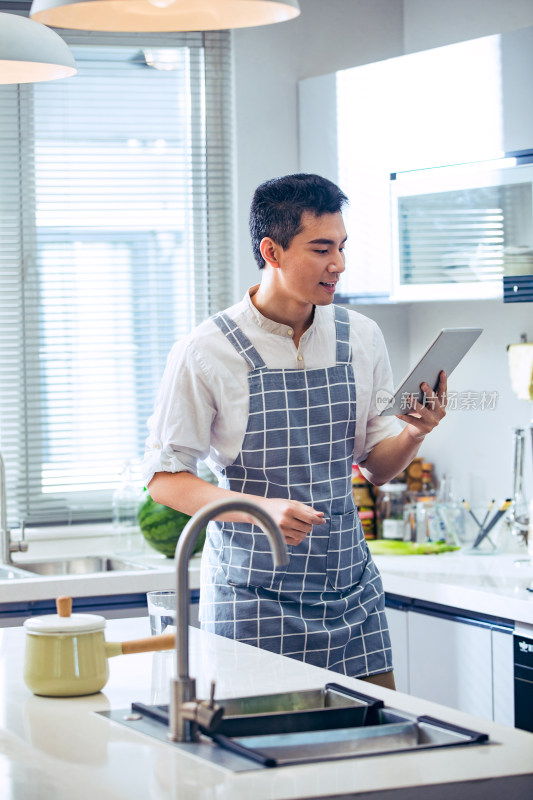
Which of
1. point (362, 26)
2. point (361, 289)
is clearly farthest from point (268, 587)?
point (362, 26)

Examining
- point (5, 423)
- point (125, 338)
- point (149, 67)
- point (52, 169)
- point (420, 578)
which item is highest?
point (149, 67)

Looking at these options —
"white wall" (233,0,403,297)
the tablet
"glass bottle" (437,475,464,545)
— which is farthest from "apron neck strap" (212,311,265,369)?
"white wall" (233,0,403,297)

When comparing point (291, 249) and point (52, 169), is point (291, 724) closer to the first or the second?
point (291, 249)

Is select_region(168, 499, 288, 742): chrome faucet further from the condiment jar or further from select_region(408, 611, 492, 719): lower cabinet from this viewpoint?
the condiment jar

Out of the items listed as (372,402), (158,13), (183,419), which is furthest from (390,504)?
(158,13)

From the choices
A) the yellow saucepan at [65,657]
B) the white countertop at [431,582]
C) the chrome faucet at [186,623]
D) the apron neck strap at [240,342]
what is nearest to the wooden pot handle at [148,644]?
the yellow saucepan at [65,657]

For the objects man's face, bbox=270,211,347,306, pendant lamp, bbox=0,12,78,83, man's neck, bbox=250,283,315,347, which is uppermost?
pendant lamp, bbox=0,12,78,83

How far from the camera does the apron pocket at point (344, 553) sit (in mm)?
2242

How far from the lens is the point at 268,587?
2.21 metres

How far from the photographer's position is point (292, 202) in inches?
90.0

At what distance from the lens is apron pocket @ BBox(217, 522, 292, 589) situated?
2.21 m

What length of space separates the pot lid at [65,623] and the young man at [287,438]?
0.49m

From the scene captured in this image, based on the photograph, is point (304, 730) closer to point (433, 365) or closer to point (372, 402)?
point (433, 365)

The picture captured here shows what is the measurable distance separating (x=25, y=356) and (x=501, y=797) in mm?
2907
